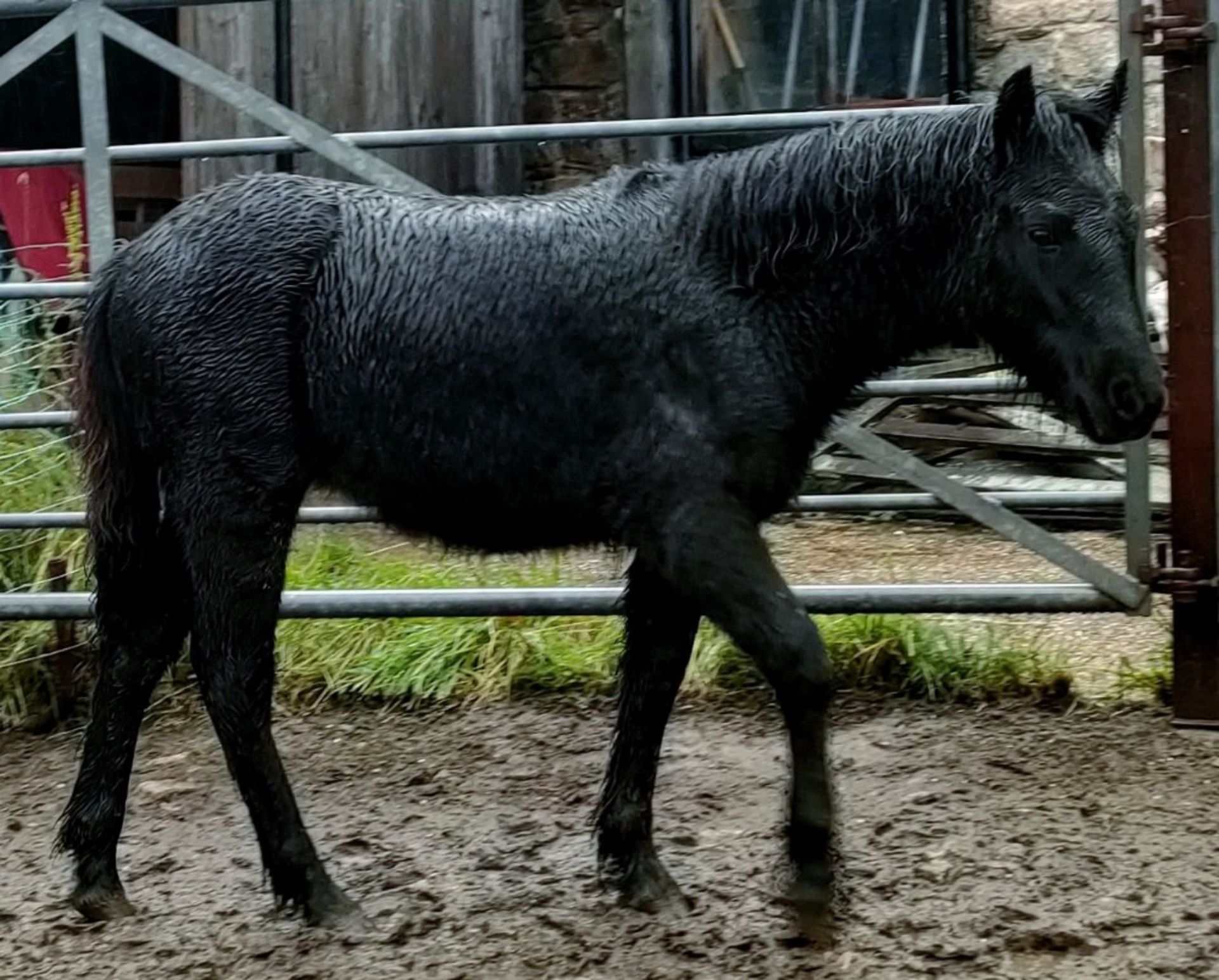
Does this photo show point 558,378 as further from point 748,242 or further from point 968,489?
point 968,489

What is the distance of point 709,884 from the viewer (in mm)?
3564

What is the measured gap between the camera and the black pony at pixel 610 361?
3.10 metres

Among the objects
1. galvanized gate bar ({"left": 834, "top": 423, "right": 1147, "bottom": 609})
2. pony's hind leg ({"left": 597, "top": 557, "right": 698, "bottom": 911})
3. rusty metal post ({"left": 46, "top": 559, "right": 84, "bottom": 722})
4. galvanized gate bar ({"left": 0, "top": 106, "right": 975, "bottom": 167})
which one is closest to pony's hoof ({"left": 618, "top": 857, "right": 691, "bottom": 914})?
pony's hind leg ({"left": 597, "top": 557, "right": 698, "bottom": 911})

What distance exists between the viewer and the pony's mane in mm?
3123

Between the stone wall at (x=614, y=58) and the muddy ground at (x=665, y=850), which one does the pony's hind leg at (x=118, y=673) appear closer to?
the muddy ground at (x=665, y=850)

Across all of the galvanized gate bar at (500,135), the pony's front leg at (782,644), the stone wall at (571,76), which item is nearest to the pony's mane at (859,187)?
the pony's front leg at (782,644)

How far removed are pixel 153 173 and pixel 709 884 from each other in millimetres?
5032

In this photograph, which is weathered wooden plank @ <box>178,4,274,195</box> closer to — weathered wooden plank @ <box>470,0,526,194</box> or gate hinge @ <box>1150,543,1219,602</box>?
weathered wooden plank @ <box>470,0,526,194</box>

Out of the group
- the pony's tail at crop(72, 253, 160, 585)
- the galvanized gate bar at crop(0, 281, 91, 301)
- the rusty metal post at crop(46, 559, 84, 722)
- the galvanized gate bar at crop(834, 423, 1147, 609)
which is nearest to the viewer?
the pony's tail at crop(72, 253, 160, 585)

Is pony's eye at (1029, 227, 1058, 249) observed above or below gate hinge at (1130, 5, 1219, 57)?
below

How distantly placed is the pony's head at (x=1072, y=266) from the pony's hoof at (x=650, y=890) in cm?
127

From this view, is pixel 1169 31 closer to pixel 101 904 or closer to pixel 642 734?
pixel 642 734

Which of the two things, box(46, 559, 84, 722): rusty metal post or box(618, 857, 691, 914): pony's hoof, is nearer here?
box(618, 857, 691, 914): pony's hoof

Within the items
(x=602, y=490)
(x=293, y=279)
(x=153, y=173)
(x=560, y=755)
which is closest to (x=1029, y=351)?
(x=602, y=490)
